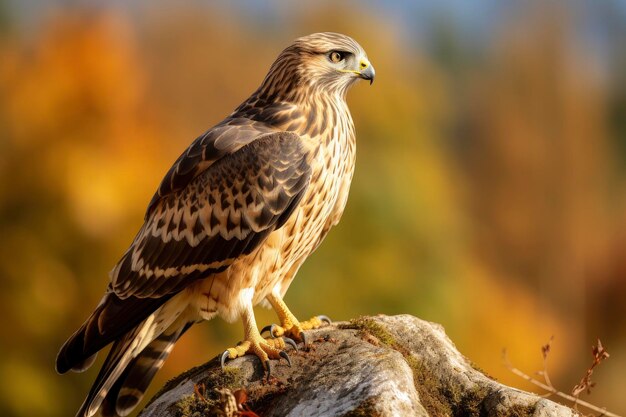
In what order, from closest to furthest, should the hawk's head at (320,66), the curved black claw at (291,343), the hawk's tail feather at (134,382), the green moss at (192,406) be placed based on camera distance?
the green moss at (192,406) → the curved black claw at (291,343) → the hawk's tail feather at (134,382) → the hawk's head at (320,66)

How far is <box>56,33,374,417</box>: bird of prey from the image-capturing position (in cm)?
598

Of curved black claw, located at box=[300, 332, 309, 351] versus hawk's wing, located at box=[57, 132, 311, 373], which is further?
hawk's wing, located at box=[57, 132, 311, 373]

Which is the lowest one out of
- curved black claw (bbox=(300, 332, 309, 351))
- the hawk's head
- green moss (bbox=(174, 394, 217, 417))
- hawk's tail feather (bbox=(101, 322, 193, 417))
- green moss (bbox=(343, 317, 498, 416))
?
hawk's tail feather (bbox=(101, 322, 193, 417))

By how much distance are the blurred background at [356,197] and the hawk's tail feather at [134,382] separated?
10797 millimetres

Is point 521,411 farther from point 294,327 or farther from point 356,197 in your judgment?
point 356,197

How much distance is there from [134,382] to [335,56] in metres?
2.52

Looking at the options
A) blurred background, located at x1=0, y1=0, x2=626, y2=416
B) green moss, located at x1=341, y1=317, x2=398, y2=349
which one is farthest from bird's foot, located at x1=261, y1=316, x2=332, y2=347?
blurred background, located at x1=0, y1=0, x2=626, y2=416

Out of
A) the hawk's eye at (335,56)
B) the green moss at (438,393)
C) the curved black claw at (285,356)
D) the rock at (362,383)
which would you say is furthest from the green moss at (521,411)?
the hawk's eye at (335,56)

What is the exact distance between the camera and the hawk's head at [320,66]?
21.4ft

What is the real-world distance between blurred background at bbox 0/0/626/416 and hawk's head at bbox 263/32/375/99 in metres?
10.8

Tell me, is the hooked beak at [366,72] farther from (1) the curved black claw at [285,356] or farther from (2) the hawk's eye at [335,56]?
(1) the curved black claw at [285,356]

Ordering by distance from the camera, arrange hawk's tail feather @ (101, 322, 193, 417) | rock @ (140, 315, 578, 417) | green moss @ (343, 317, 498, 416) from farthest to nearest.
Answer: hawk's tail feather @ (101, 322, 193, 417) < green moss @ (343, 317, 498, 416) < rock @ (140, 315, 578, 417)

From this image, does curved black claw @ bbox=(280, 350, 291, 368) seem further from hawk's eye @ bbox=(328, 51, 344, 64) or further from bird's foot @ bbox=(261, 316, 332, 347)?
hawk's eye @ bbox=(328, 51, 344, 64)

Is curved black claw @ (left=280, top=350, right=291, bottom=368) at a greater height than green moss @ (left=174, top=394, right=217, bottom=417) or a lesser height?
greater
